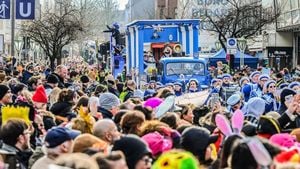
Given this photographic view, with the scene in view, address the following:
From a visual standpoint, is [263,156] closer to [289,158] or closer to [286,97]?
[289,158]

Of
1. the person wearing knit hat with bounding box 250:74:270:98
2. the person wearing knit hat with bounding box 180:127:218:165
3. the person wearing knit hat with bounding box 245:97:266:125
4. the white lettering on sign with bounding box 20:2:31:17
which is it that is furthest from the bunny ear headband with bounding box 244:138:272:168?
the white lettering on sign with bounding box 20:2:31:17

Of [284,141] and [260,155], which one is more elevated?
[260,155]

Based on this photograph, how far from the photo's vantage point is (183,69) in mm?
30797

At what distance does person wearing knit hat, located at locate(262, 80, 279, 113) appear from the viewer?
15558 millimetres

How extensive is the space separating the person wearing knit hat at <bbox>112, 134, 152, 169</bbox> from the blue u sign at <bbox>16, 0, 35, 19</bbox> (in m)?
18.7

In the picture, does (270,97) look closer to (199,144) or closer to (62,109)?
(62,109)

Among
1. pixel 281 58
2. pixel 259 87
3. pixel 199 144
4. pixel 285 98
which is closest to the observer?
pixel 199 144

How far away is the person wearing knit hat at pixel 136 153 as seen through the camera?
691 cm

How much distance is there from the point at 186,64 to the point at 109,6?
96.8 metres

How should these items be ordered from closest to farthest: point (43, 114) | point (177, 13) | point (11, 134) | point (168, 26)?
1. point (11, 134)
2. point (43, 114)
3. point (168, 26)
4. point (177, 13)

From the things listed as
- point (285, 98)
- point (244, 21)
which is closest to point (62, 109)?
point (285, 98)

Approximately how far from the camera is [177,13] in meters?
87.8

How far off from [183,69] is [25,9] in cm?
749

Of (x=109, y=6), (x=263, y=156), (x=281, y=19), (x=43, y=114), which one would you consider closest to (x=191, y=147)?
(x=263, y=156)
